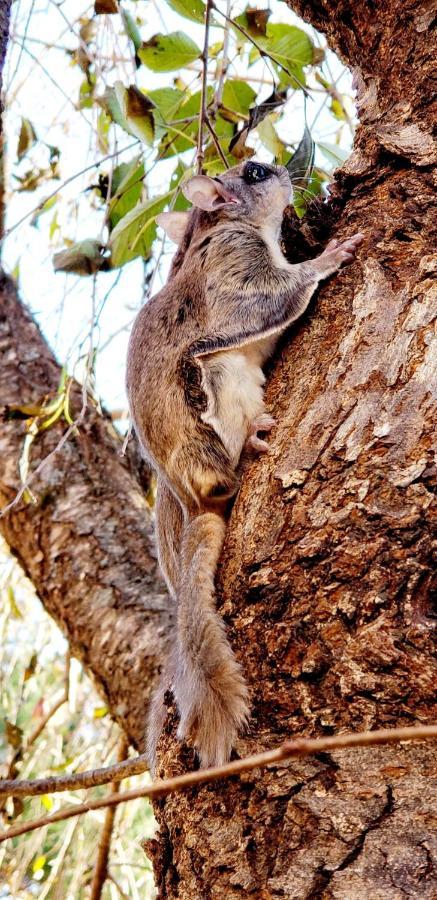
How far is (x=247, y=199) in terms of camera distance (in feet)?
10.9

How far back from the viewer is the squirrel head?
326 cm

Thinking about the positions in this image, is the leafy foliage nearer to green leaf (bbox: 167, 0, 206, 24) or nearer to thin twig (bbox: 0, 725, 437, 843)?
green leaf (bbox: 167, 0, 206, 24)

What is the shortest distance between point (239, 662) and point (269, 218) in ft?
6.67

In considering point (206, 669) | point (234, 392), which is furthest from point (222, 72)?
point (206, 669)

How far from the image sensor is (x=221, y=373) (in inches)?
102

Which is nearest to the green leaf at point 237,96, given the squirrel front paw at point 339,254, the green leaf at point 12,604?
the squirrel front paw at point 339,254

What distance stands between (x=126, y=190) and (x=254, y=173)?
1.68 feet

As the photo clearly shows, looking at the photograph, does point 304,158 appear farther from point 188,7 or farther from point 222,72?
point 188,7

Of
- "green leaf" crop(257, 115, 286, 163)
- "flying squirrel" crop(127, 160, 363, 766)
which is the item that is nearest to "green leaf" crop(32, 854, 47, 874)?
"flying squirrel" crop(127, 160, 363, 766)

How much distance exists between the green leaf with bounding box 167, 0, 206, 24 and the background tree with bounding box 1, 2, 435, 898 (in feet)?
1.72

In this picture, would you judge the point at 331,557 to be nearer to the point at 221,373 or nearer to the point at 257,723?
the point at 257,723

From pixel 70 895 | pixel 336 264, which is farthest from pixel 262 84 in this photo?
pixel 70 895

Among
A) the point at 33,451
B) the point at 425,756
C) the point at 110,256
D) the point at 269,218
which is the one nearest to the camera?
the point at 425,756

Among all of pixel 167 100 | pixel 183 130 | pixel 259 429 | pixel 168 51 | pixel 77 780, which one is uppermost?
pixel 168 51
